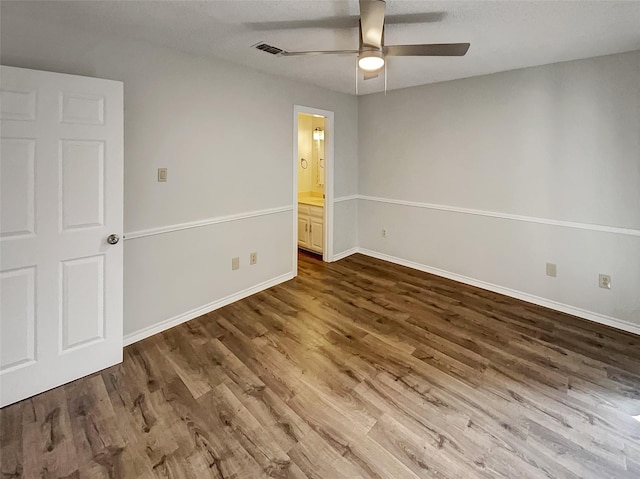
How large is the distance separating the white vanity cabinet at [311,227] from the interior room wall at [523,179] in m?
0.91

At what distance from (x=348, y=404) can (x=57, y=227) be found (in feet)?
6.91

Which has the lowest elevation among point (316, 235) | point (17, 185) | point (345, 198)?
point (316, 235)

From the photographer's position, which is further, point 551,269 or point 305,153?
point 305,153

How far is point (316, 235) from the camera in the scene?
5051mm

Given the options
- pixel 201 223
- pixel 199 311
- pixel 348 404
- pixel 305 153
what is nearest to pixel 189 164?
pixel 201 223

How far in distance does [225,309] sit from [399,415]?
1.99m

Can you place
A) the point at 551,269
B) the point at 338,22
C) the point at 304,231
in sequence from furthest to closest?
the point at 304,231 < the point at 551,269 < the point at 338,22

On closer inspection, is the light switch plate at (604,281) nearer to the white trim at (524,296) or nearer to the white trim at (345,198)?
the white trim at (524,296)

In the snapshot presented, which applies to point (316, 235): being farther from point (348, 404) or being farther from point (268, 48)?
point (348, 404)

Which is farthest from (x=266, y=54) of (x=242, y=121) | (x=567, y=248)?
(x=567, y=248)

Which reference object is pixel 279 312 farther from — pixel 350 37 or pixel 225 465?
pixel 350 37

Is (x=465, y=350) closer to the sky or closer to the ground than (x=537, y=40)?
closer to the ground

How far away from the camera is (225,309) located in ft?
11.0

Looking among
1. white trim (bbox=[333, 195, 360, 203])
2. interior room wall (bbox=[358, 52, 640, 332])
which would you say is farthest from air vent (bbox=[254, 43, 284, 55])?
white trim (bbox=[333, 195, 360, 203])
